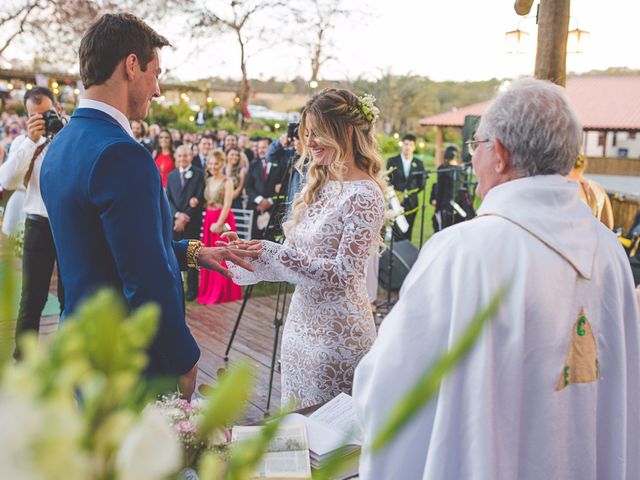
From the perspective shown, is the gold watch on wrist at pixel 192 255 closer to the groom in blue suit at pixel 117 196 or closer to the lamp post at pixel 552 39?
the groom in blue suit at pixel 117 196

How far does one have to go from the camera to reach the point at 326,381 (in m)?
2.49

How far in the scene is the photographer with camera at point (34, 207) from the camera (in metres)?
4.05

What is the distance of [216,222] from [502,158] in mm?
5833

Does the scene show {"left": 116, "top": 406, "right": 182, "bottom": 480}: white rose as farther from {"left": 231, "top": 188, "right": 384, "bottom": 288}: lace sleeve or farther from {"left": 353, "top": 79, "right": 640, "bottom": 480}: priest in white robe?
{"left": 231, "top": 188, "right": 384, "bottom": 288}: lace sleeve

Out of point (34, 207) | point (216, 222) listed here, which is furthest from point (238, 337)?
point (34, 207)

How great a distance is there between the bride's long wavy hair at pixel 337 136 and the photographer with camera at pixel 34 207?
2248 millimetres

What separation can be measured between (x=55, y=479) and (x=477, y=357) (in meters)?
1.14

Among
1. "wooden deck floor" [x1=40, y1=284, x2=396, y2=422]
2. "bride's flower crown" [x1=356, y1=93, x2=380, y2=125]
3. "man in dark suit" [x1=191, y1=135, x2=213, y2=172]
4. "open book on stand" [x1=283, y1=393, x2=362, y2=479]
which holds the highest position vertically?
"bride's flower crown" [x1=356, y1=93, x2=380, y2=125]

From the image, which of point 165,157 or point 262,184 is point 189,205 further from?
point 165,157

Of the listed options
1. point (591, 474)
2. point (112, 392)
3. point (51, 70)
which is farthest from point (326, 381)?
point (51, 70)

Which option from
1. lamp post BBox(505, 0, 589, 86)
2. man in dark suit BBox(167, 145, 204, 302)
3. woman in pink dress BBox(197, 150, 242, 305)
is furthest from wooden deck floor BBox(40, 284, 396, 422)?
lamp post BBox(505, 0, 589, 86)

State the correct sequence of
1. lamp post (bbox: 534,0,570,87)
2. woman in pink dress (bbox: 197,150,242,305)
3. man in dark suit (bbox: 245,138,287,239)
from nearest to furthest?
lamp post (bbox: 534,0,570,87) → woman in pink dress (bbox: 197,150,242,305) → man in dark suit (bbox: 245,138,287,239)

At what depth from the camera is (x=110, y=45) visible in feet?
5.93

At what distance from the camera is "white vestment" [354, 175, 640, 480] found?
139 centimetres
